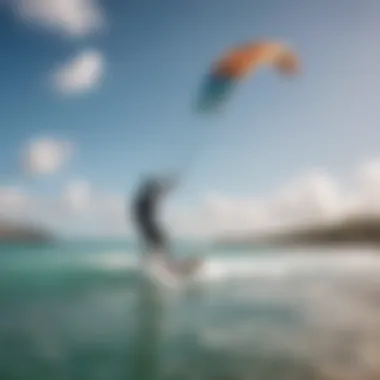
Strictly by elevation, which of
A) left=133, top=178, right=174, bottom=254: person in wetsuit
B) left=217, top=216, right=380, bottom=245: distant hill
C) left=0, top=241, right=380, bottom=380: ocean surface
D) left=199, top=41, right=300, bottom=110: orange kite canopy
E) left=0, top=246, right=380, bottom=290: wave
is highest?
left=199, top=41, right=300, bottom=110: orange kite canopy

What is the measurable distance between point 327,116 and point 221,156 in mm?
256

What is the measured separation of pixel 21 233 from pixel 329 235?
0.68m

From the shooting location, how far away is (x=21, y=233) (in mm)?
1545

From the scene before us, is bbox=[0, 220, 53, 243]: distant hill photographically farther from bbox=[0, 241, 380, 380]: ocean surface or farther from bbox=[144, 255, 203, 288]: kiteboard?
bbox=[144, 255, 203, 288]: kiteboard

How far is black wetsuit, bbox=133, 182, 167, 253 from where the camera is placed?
156 centimetres

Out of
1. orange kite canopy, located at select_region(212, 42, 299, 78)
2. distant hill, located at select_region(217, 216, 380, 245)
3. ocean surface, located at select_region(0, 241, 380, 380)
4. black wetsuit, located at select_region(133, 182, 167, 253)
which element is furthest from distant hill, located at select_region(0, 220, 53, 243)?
orange kite canopy, located at select_region(212, 42, 299, 78)

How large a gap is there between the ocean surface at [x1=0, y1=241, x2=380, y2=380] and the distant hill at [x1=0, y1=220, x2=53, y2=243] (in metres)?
0.02

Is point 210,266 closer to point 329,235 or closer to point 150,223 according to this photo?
point 150,223

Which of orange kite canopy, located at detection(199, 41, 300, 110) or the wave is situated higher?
orange kite canopy, located at detection(199, 41, 300, 110)

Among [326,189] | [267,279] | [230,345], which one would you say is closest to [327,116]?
[326,189]

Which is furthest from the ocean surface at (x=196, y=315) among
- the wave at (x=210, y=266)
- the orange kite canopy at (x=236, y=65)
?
the orange kite canopy at (x=236, y=65)

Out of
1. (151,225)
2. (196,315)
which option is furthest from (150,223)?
(196,315)

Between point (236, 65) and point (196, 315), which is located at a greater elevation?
point (236, 65)

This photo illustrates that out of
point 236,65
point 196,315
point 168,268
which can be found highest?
point 236,65
